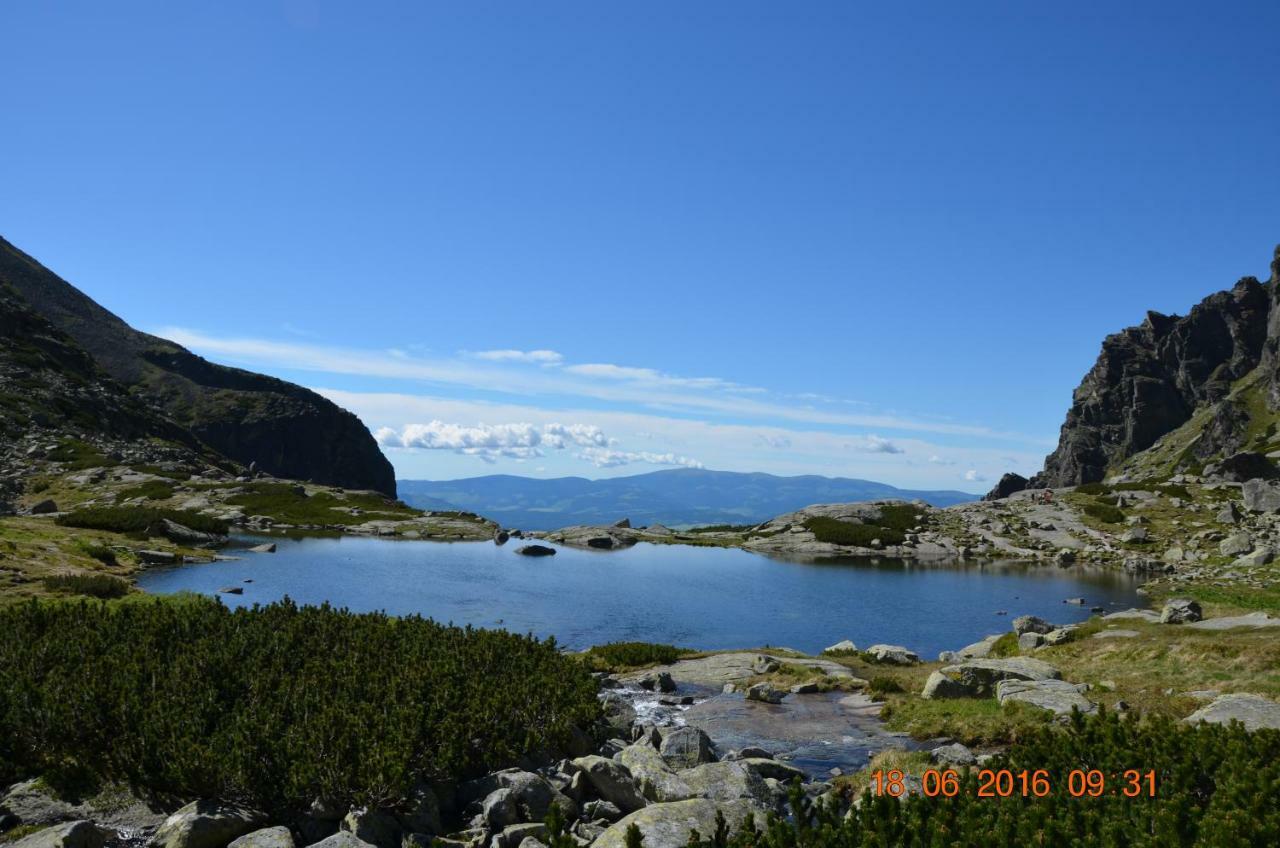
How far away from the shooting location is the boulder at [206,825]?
492 inches

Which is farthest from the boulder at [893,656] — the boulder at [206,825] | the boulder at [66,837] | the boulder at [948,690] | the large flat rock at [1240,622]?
the boulder at [66,837]

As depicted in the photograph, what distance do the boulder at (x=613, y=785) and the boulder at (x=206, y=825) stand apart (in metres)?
6.75

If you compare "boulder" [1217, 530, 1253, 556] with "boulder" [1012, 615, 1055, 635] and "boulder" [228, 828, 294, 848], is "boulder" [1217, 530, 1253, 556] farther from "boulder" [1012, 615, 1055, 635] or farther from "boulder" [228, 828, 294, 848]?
"boulder" [228, 828, 294, 848]

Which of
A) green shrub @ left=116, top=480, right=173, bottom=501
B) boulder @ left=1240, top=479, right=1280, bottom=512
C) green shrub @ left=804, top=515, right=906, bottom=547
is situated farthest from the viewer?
green shrub @ left=804, top=515, right=906, bottom=547

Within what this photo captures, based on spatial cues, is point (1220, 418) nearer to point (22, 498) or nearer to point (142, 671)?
point (142, 671)

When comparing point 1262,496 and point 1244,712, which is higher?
point 1262,496

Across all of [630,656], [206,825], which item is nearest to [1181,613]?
[630,656]

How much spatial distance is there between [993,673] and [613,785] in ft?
55.5

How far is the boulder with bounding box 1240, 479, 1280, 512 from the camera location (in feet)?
293

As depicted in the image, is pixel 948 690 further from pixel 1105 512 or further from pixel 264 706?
pixel 1105 512

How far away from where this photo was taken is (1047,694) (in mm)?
22297

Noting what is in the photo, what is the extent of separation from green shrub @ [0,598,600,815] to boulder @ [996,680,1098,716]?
13.4 m

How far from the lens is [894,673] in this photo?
32.8m

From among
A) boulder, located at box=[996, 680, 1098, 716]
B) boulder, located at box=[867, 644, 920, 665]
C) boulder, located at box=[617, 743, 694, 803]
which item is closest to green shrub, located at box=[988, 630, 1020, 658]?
boulder, located at box=[867, 644, 920, 665]
